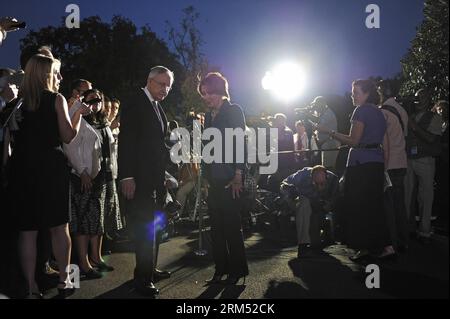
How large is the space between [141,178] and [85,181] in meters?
1.00

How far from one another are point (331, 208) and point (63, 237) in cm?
361

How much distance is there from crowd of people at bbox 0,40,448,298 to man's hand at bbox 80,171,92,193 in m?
0.01

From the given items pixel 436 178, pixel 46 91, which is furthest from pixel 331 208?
pixel 46 91

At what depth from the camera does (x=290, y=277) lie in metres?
4.65

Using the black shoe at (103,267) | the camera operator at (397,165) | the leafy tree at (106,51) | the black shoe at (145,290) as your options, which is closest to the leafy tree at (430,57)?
the camera operator at (397,165)

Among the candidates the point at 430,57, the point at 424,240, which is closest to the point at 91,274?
the point at 424,240

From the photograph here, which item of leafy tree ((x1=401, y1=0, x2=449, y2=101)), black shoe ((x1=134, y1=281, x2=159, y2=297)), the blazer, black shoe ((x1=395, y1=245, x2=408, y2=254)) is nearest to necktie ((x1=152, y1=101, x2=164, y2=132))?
the blazer

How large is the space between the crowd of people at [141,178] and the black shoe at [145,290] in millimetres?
12

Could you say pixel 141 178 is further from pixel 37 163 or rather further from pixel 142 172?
pixel 37 163

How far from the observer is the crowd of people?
3639mm

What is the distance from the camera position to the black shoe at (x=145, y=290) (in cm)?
393

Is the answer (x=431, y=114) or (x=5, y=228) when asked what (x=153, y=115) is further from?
(x=431, y=114)
